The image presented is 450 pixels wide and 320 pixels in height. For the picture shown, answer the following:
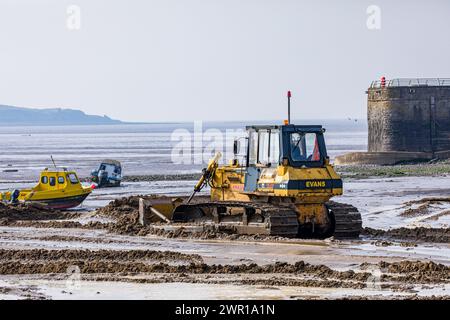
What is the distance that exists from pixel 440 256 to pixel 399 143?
44.6 metres

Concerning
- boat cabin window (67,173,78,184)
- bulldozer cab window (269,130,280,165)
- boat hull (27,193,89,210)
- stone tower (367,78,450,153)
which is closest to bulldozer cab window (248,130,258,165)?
bulldozer cab window (269,130,280,165)

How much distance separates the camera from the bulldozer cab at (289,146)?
23.8m

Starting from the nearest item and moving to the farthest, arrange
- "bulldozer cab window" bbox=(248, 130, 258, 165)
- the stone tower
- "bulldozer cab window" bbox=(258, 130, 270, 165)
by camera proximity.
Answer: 1. "bulldozer cab window" bbox=(258, 130, 270, 165)
2. "bulldozer cab window" bbox=(248, 130, 258, 165)
3. the stone tower

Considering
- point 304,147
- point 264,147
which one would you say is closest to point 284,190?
point 304,147

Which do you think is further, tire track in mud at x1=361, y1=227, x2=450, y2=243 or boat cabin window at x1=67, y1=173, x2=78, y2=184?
boat cabin window at x1=67, y1=173, x2=78, y2=184

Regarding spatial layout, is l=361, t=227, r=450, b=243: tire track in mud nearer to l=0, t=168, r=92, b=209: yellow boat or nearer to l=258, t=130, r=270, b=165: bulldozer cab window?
l=258, t=130, r=270, b=165: bulldozer cab window

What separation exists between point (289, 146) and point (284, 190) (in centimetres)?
99

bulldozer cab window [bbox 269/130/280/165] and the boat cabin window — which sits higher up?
bulldozer cab window [bbox 269/130/280/165]

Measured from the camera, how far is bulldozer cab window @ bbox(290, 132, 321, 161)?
78.6 ft

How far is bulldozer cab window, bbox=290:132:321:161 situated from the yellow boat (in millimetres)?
12549

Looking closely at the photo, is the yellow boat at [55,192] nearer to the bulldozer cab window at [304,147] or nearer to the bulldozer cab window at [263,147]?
the bulldozer cab window at [263,147]

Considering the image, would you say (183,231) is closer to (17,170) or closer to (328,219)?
(328,219)

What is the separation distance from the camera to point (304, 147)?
24109mm

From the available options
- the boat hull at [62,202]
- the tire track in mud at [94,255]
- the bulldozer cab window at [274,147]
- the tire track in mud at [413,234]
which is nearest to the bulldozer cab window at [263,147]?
the bulldozer cab window at [274,147]
